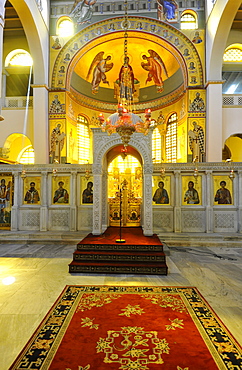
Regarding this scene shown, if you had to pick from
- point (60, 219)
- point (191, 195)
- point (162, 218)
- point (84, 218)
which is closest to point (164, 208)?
point (162, 218)

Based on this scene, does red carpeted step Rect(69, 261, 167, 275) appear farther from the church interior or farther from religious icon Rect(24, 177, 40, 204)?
religious icon Rect(24, 177, 40, 204)

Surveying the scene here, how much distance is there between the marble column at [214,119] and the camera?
12.4 meters

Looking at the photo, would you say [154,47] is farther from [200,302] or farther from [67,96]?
[200,302]

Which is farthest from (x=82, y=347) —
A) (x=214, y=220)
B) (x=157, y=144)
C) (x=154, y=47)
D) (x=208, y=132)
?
(x=154, y=47)

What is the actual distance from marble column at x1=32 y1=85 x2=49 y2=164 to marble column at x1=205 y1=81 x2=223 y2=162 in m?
8.02

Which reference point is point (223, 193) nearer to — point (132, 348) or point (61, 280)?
point (61, 280)

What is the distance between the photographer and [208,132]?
492 inches

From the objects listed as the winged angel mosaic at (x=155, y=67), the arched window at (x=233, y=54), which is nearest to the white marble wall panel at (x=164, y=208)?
the winged angel mosaic at (x=155, y=67)

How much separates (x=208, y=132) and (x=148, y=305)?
1021 cm

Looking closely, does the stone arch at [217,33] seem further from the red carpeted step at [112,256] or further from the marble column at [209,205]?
the red carpeted step at [112,256]

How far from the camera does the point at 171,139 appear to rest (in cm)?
1506

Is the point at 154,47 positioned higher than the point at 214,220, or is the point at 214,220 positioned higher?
the point at 154,47

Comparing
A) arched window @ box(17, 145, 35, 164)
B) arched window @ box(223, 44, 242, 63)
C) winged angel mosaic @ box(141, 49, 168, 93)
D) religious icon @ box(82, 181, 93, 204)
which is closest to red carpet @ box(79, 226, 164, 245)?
religious icon @ box(82, 181, 93, 204)

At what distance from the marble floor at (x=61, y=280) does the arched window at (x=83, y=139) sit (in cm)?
786
